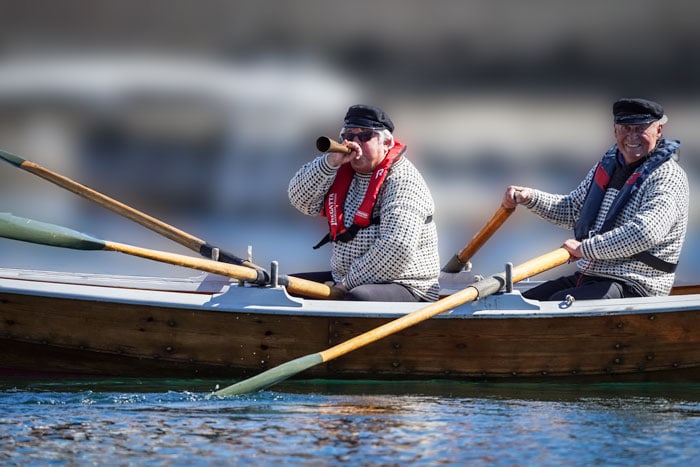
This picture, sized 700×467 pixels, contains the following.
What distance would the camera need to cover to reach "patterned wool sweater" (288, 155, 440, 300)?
28.2ft

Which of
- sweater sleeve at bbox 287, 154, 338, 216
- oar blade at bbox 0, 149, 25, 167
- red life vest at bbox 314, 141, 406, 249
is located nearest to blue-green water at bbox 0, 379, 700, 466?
red life vest at bbox 314, 141, 406, 249

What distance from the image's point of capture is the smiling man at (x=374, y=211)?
8.62m

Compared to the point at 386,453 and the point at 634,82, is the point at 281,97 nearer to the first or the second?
the point at 634,82

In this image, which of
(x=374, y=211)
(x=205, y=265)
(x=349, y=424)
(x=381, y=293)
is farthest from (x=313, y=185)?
(x=349, y=424)

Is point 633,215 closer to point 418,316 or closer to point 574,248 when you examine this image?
point 574,248

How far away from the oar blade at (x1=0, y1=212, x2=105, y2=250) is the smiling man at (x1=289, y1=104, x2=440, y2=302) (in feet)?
4.05

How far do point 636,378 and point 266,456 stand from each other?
2.76 metres

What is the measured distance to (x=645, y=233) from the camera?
852 cm

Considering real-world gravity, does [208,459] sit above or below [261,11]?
below

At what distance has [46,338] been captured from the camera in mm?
8516

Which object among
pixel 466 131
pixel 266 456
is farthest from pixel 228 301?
pixel 466 131

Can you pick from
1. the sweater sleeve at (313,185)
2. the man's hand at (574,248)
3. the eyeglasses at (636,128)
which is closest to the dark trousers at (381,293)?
the sweater sleeve at (313,185)

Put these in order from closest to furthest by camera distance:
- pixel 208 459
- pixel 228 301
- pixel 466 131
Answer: pixel 208 459 → pixel 228 301 → pixel 466 131

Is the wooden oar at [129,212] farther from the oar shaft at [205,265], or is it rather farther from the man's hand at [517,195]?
the man's hand at [517,195]
